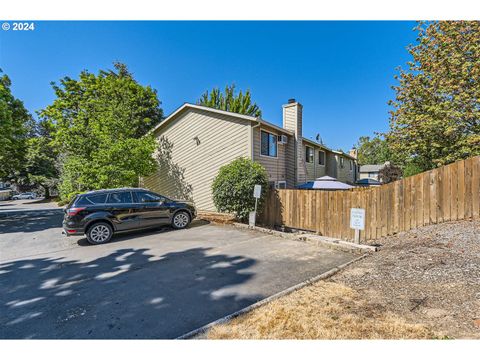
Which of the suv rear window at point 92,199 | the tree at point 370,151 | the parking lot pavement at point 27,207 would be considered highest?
the tree at point 370,151

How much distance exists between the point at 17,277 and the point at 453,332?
7.87 metres

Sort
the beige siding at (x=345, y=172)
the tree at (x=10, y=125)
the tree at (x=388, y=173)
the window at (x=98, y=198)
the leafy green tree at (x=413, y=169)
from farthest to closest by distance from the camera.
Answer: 1. the tree at (x=388, y=173)
2. the beige siding at (x=345, y=172)
3. the leafy green tree at (x=413, y=169)
4. the tree at (x=10, y=125)
5. the window at (x=98, y=198)

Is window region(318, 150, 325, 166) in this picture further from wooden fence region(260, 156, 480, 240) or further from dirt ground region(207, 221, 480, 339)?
dirt ground region(207, 221, 480, 339)

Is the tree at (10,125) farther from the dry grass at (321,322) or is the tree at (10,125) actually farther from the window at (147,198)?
the dry grass at (321,322)

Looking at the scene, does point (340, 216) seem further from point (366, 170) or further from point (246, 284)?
point (366, 170)

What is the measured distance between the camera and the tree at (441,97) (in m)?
11.6

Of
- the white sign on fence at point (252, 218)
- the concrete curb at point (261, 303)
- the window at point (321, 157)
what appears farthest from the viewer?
the window at point (321, 157)

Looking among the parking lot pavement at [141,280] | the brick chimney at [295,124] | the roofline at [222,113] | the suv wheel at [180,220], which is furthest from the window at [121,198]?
the brick chimney at [295,124]

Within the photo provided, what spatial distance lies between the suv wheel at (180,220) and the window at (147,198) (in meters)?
0.94

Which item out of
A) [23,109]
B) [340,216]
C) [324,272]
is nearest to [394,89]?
[340,216]

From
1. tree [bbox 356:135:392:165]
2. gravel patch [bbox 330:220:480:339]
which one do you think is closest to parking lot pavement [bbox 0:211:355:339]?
gravel patch [bbox 330:220:480:339]

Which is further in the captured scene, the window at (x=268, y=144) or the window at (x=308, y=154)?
the window at (x=308, y=154)

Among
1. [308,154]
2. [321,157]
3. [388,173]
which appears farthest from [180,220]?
[388,173]

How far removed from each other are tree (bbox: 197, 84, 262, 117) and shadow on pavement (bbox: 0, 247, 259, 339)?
25137 millimetres
